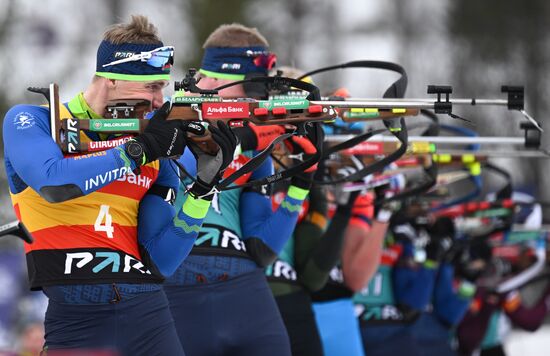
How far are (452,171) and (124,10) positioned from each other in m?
12.8

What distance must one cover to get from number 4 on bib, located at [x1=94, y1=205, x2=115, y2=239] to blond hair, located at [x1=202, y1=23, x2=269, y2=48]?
1775mm

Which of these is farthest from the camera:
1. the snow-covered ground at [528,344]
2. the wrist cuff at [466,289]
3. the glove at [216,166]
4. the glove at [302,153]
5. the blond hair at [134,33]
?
the snow-covered ground at [528,344]

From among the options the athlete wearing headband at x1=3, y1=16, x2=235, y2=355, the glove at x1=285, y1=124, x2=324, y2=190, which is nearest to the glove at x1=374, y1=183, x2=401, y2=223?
the glove at x1=285, y1=124, x2=324, y2=190

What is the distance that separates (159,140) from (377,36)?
2160cm

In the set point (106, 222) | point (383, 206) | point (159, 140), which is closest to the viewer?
point (159, 140)

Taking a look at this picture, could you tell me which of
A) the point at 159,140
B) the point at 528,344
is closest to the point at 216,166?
the point at 159,140

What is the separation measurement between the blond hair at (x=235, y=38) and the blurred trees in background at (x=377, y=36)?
12.6 metres

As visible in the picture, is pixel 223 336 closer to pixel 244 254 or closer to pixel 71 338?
pixel 244 254

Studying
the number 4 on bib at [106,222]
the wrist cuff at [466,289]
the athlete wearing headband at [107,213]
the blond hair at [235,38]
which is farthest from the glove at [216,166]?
the wrist cuff at [466,289]

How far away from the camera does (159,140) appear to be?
5.12 meters

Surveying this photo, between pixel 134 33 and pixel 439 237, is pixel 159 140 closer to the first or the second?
pixel 134 33

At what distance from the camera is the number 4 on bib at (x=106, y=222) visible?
5203mm

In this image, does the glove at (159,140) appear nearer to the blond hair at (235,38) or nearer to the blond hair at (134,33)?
the blond hair at (134,33)

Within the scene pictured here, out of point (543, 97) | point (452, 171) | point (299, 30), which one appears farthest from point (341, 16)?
point (452, 171)
